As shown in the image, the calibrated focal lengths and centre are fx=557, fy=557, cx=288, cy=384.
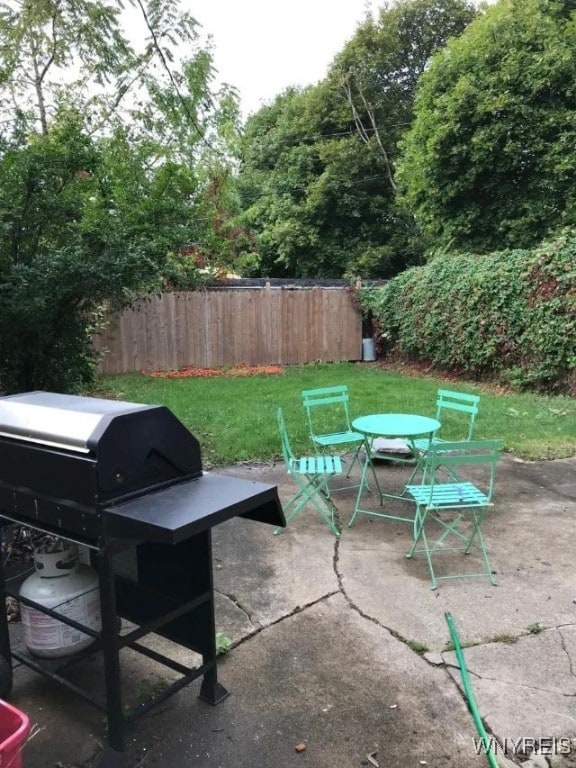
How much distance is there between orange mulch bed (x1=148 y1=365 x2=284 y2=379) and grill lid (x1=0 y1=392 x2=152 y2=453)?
8811mm

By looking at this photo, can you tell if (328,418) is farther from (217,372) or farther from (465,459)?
(217,372)

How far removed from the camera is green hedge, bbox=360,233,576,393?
332 inches

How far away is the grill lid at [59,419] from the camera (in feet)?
6.35

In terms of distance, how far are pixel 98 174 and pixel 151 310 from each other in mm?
6839

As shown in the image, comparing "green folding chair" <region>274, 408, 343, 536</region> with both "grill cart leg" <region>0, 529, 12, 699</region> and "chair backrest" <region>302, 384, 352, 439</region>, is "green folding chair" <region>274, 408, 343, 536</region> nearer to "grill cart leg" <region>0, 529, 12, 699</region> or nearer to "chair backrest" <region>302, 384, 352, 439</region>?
"chair backrest" <region>302, 384, 352, 439</region>

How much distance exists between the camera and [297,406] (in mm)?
8008

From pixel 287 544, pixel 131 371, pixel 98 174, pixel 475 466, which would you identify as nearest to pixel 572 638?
pixel 287 544

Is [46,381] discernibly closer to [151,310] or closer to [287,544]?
[287,544]

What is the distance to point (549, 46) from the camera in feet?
38.8

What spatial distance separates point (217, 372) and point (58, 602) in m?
9.72

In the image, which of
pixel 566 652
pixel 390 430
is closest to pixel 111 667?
pixel 566 652

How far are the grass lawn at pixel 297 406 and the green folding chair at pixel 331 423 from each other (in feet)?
0.63

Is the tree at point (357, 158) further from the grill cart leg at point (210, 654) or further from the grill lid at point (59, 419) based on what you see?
the grill cart leg at point (210, 654)

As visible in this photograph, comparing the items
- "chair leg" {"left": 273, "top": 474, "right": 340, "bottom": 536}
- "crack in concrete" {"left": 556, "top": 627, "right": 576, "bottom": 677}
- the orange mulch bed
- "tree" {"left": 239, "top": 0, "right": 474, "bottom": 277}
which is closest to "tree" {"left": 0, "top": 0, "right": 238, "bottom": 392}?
"chair leg" {"left": 273, "top": 474, "right": 340, "bottom": 536}
